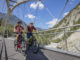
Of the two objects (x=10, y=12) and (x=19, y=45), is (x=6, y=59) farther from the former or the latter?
(x=10, y=12)

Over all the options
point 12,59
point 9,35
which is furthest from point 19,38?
point 9,35

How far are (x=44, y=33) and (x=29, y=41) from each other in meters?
2.03

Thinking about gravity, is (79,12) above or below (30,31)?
above

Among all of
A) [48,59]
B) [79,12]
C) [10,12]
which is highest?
[79,12]

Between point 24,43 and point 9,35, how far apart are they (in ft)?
42.3

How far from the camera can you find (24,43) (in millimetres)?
4824

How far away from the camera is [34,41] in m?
4.73

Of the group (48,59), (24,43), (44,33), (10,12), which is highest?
(10,12)

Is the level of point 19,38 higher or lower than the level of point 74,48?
higher

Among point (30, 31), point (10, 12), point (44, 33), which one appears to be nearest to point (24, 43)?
point (30, 31)

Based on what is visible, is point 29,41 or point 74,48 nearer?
point 29,41

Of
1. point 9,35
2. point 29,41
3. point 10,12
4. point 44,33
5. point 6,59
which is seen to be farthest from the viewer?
point 9,35

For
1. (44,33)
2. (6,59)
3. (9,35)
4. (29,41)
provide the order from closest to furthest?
(6,59)
(29,41)
(44,33)
(9,35)

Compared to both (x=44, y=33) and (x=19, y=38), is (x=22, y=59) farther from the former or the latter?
(x=44, y=33)
